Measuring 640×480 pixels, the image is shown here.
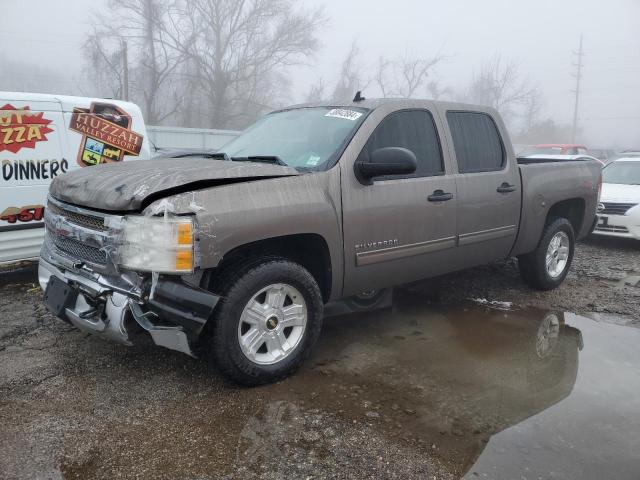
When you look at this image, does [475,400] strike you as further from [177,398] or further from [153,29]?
[153,29]

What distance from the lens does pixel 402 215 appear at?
3.94m

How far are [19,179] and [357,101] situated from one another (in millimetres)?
3376

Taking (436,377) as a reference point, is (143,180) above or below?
above

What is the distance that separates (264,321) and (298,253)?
0.57m

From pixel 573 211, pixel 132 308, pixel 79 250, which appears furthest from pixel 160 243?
pixel 573 211

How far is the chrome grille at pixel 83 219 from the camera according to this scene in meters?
3.12

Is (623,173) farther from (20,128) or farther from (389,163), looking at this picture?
(20,128)

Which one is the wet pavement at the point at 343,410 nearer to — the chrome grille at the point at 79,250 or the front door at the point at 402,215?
the front door at the point at 402,215

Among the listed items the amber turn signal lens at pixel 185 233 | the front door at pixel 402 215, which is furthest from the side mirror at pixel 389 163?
the amber turn signal lens at pixel 185 233

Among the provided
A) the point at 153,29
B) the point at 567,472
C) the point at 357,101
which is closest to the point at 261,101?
the point at 153,29

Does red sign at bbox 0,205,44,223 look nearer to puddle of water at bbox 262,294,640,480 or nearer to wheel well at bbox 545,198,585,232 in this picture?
puddle of water at bbox 262,294,640,480

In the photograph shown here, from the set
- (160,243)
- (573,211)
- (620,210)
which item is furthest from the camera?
(620,210)

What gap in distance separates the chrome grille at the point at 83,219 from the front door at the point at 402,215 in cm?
153

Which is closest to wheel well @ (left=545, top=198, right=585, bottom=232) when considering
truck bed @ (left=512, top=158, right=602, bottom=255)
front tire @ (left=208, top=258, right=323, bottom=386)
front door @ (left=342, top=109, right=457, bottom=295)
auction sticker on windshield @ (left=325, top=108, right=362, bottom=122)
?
truck bed @ (left=512, top=158, right=602, bottom=255)
